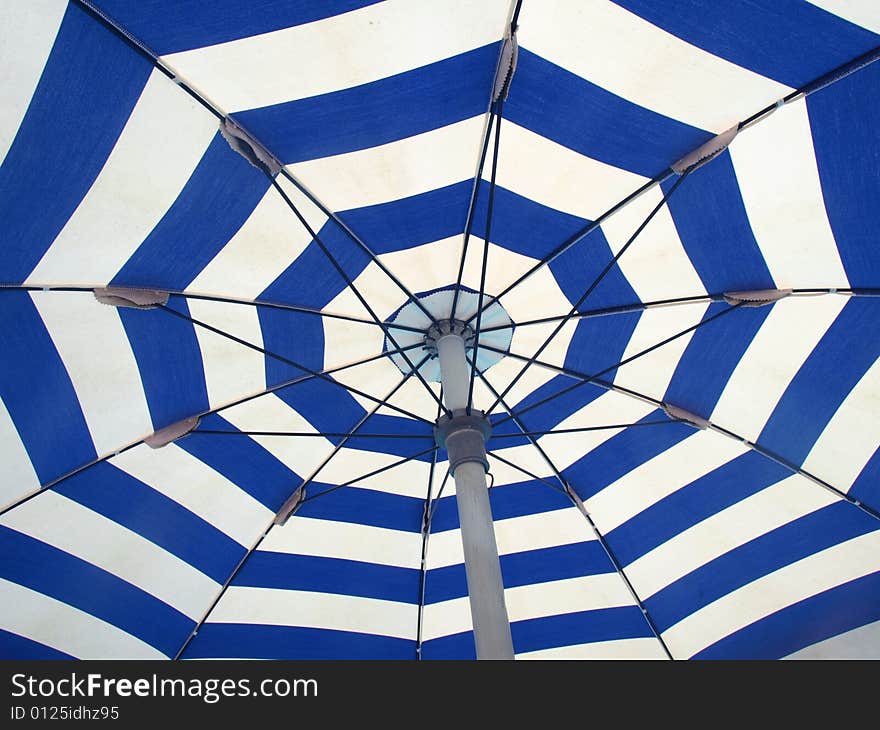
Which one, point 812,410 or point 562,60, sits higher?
point 562,60

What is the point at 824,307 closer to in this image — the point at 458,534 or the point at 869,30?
the point at 869,30

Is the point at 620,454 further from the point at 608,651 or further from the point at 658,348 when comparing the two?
the point at 608,651

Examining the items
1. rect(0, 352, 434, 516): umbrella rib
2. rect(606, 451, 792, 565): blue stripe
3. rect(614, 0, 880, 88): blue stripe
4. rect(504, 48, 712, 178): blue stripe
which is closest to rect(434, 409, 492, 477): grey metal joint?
rect(0, 352, 434, 516): umbrella rib

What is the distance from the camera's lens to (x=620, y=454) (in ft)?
12.5

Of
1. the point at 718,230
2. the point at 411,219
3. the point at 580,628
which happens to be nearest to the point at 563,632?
the point at 580,628

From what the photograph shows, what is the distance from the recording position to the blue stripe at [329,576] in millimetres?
3791

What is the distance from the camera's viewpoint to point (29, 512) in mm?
3242

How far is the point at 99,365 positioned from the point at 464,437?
→ 1.49 metres

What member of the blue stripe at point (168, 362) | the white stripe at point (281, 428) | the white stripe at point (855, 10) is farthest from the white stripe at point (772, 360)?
the blue stripe at point (168, 362)

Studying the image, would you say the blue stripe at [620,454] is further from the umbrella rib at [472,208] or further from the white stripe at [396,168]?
the white stripe at [396,168]

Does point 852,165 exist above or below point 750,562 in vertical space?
above

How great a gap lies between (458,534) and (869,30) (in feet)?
9.18

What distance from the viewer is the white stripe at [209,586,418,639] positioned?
3.81m

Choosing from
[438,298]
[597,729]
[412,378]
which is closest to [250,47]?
[438,298]
